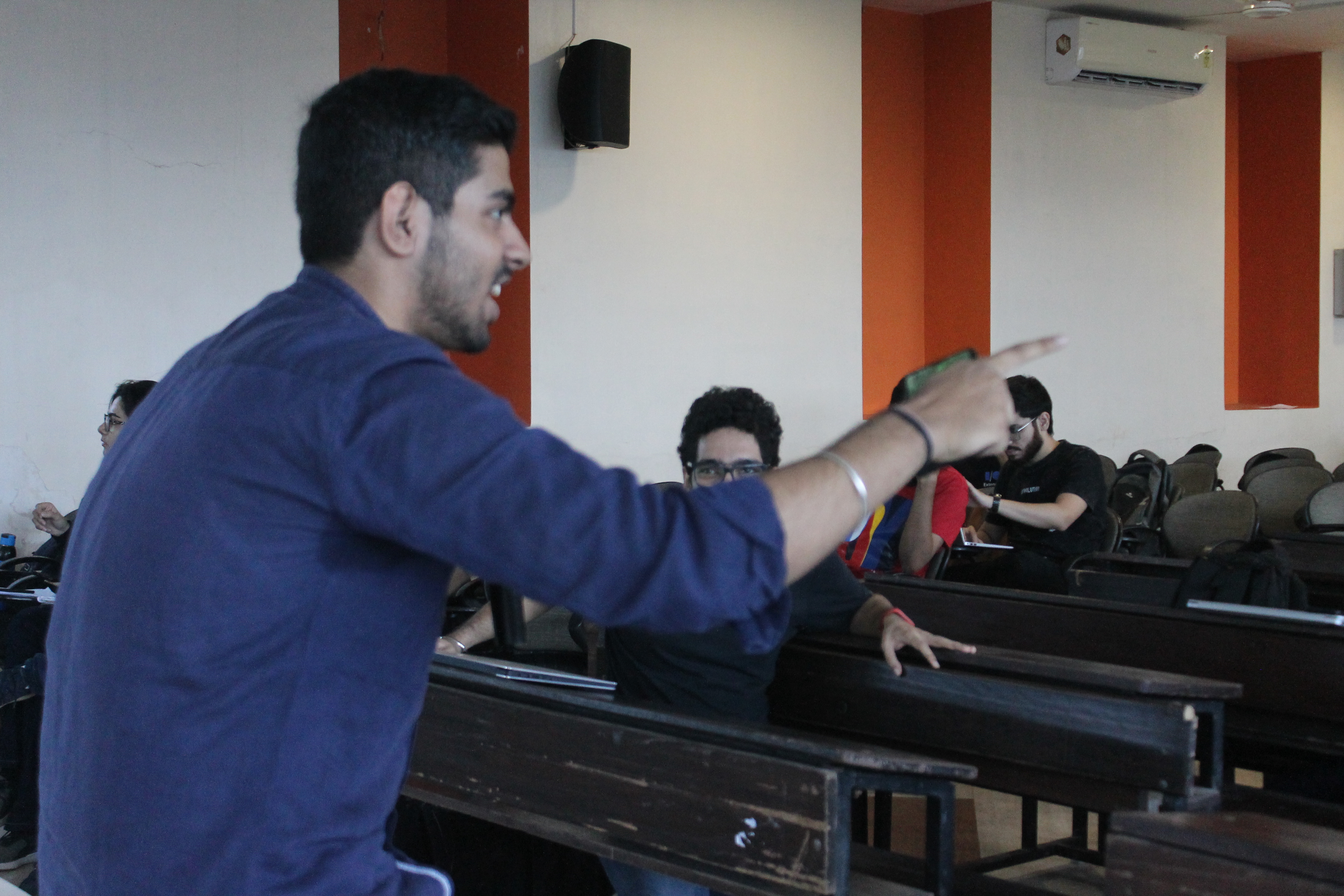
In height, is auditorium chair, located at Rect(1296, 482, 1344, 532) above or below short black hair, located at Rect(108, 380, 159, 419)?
below

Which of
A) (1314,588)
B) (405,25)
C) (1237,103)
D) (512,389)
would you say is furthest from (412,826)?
(1237,103)

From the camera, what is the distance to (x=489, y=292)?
108 cm

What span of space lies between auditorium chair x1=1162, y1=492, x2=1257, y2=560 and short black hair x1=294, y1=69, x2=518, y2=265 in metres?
4.43

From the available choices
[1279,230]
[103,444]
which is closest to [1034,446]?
[103,444]

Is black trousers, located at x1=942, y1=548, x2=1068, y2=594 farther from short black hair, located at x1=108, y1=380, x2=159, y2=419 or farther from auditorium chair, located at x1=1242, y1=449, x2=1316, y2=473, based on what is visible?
auditorium chair, located at x1=1242, y1=449, x2=1316, y2=473

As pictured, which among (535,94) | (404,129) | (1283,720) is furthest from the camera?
(535,94)

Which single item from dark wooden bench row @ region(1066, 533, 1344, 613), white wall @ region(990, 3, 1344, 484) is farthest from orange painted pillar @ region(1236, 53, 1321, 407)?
dark wooden bench row @ region(1066, 533, 1344, 613)

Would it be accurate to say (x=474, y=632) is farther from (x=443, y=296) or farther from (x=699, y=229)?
(x=699, y=229)

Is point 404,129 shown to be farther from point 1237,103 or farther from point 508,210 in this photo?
point 1237,103

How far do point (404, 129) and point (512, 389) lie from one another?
Result: 539 cm

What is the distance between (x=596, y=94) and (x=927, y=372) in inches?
196

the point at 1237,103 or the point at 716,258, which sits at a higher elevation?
the point at 1237,103

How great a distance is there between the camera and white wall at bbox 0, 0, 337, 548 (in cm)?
530

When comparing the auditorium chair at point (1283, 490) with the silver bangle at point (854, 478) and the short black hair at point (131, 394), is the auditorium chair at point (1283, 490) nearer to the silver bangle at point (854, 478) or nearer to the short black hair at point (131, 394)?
the short black hair at point (131, 394)
